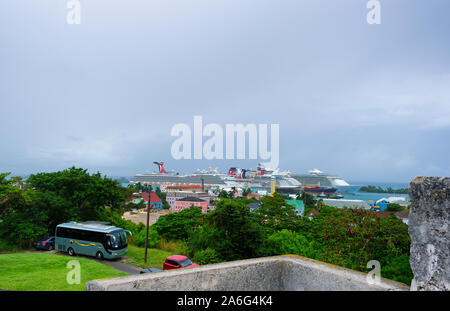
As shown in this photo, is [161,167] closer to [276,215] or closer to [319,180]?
[319,180]

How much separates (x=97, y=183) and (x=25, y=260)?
232 inches

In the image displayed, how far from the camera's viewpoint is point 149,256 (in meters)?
13.8

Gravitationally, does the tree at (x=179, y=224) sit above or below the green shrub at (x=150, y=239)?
above

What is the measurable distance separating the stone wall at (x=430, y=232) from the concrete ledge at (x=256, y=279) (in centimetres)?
19

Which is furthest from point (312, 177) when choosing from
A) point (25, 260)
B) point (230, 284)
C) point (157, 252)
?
point (230, 284)

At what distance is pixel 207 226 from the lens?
1169cm

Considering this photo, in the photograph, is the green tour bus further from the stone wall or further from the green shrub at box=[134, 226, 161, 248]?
the stone wall

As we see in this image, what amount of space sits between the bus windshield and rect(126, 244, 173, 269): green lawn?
94 centimetres

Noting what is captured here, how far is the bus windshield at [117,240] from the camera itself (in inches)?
496

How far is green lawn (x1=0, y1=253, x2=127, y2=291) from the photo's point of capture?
26.7 feet

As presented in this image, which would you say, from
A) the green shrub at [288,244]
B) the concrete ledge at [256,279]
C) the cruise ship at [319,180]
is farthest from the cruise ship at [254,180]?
the concrete ledge at [256,279]

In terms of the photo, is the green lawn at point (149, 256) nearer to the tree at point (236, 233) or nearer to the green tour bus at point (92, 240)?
the green tour bus at point (92, 240)

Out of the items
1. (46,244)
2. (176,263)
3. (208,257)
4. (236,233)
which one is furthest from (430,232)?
(46,244)
